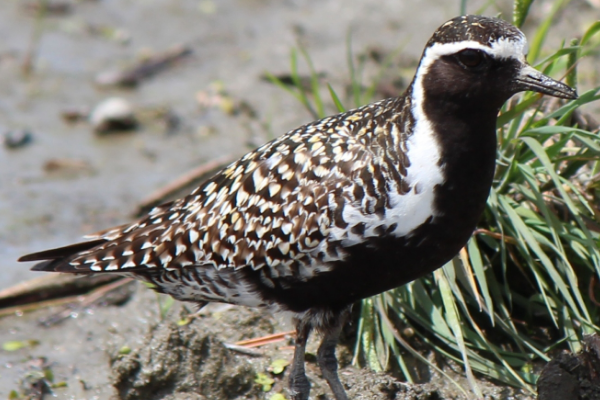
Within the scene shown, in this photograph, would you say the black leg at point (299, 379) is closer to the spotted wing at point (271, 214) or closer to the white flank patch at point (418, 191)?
the spotted wing at point (271, 214)

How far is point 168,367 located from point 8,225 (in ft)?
8.44

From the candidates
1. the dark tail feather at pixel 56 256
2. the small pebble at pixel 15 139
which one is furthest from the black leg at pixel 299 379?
the small pebble at pixel 15 139

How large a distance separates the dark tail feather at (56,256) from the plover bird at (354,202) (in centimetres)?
30

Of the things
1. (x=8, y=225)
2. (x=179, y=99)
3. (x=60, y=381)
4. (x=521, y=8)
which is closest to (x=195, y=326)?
(x=60, y=381)

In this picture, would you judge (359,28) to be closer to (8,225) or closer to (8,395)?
(8,225)

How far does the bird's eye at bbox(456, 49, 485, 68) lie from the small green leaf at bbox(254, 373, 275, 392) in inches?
83.0

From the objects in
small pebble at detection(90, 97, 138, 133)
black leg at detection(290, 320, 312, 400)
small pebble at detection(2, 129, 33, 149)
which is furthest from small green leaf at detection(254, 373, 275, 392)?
small pebble at detection(2, 129, 33, 149)

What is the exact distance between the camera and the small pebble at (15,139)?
23.9 feet

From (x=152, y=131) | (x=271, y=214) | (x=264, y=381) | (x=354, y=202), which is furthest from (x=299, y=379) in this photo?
(x=152, y=131)

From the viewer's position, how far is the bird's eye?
3.45 m

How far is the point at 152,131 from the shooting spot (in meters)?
7.52

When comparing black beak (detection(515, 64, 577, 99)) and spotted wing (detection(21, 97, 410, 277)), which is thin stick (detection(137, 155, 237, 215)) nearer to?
spotted wing (detection(21, 97, 410, 277))

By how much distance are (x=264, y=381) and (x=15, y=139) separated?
155 inches

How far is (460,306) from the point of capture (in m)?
4.62
